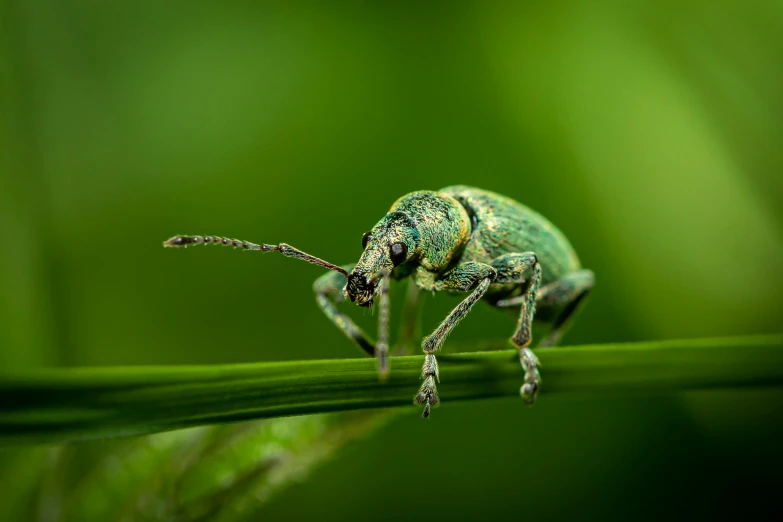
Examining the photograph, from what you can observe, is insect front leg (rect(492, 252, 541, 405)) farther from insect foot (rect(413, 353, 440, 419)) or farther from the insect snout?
the insect snout

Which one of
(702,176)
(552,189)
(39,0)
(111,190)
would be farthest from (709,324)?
(39,0)

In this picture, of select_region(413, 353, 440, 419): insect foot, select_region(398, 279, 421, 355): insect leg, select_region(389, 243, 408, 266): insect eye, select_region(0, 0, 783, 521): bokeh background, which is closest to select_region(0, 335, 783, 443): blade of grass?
select_region(413, 353, 440, 419): insect foot

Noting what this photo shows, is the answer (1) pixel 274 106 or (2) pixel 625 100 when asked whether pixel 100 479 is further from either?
(2) pixel 625 100

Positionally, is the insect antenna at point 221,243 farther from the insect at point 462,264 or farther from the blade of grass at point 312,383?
the blade of grass at point 312,383

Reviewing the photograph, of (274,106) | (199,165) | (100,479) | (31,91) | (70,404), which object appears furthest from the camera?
(274,106)

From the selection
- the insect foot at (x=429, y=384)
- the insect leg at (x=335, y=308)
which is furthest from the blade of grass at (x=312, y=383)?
the insect leg at (x=335, y=308)

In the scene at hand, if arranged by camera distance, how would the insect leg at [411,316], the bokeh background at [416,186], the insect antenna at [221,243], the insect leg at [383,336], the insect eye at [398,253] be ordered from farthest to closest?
the bokeh background at [416,186], the insect leg at [411,316], the insect eye at [398,253], the insect antenna at [221,243], the insect leg at [383,336]

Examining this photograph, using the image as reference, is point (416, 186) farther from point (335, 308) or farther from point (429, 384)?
point (429, 384)
